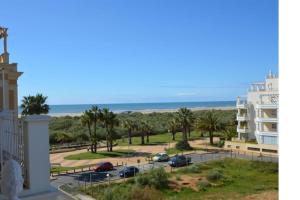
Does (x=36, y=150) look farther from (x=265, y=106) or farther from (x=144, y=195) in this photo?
(x=265, y=106)

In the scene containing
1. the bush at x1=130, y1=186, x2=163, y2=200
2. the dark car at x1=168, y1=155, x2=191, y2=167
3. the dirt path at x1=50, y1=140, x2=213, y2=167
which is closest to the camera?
the bush at x1=130, y1=186, x2=163, y2=200

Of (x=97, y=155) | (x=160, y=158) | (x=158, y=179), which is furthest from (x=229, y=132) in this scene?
(x=158, y=179)

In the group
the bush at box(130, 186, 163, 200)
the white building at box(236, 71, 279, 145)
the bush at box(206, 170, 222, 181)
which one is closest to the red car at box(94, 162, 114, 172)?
the bush at box(206, 170, 222, 181)

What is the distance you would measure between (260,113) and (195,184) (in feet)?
64.6

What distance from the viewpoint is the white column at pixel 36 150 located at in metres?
4.31

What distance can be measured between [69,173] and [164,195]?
10.6 metres

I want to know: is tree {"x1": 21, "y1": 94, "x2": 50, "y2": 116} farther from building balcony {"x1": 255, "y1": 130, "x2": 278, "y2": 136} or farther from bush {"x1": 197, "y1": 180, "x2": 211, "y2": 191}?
building balcony {"x1": 255, "y1": 130, "x2": 278, "y2": 136}

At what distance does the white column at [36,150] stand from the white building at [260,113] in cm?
→ 3793

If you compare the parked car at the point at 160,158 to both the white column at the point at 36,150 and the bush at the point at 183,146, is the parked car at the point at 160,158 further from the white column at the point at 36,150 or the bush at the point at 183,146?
the white column at the point at 36,150

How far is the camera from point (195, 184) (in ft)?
87.9

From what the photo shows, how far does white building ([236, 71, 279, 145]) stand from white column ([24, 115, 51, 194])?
1493 inches

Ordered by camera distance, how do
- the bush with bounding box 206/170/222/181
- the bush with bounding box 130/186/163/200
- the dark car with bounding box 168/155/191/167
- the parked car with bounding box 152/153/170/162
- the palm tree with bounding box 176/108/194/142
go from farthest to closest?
the palm tree with bounding box 176/108/194/142 < the parked car with bounding box 152/153/170/162 < the dark car with bounding box 168/155/191/167 < the bush with bounding box 206/170/222/181 < the bush with bounding box 130/186/163/200

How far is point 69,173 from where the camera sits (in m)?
31.2

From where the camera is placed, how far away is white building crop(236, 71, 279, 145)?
138ft
